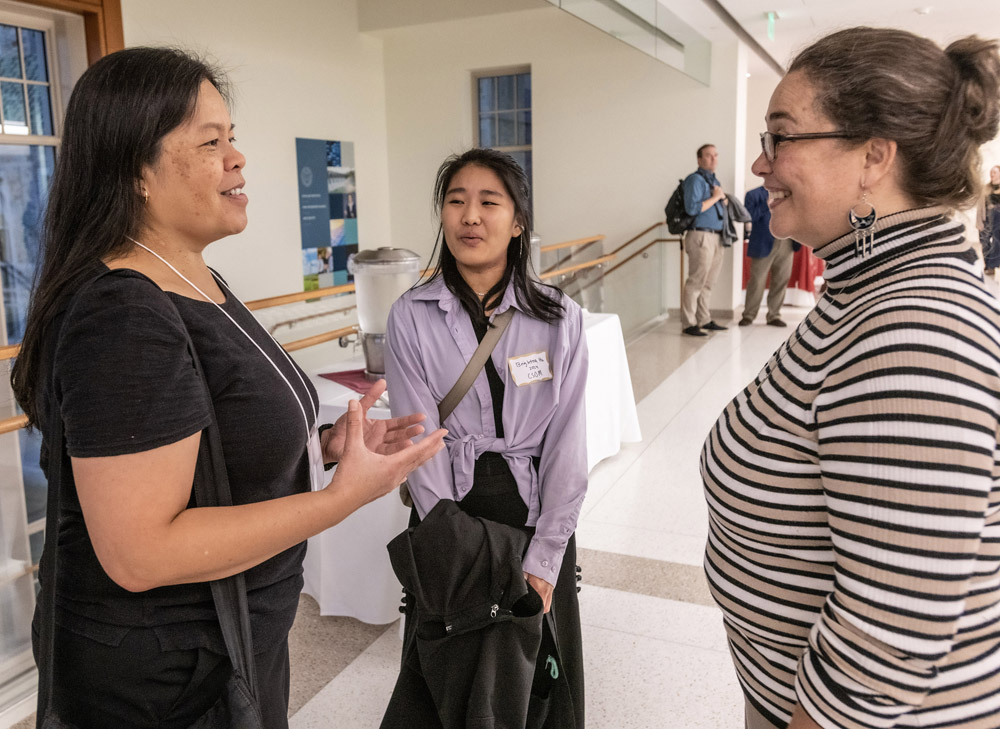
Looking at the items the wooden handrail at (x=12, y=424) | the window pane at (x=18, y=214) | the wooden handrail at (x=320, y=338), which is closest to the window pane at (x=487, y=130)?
the window pane at (x=18, y=214)

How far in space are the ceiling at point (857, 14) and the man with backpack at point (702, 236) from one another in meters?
1.52

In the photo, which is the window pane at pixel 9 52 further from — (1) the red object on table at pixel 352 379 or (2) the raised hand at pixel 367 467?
(2) the raised hand at pixel 367 467

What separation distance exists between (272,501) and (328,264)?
9289mm

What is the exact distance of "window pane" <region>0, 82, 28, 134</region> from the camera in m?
5.46

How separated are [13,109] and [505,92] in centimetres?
673

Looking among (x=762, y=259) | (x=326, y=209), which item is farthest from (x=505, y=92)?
(x=762, y=259)

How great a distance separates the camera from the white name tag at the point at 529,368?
192 cm

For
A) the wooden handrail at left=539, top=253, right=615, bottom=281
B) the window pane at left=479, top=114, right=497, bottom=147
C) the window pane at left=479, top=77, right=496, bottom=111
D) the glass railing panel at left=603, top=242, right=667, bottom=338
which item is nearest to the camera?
the wooden handrail at left=539, top=253, right=615, bottom=281

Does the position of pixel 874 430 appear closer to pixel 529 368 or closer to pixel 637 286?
pixel 529 368

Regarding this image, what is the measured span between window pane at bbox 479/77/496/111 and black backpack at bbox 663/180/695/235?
3.69m

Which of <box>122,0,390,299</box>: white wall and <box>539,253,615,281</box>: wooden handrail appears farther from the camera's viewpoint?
<box>122,0,390,299</box>: white wall

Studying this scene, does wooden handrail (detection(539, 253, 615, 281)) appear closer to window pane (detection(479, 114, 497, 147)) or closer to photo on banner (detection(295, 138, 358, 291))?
photo on banner (detection(295, 138, 358, 291))

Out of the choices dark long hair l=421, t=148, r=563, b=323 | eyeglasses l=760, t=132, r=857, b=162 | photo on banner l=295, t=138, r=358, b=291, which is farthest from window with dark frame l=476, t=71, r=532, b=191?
eyeglasses l=760, t=132, r=857, b=162

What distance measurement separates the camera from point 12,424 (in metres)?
2.24
